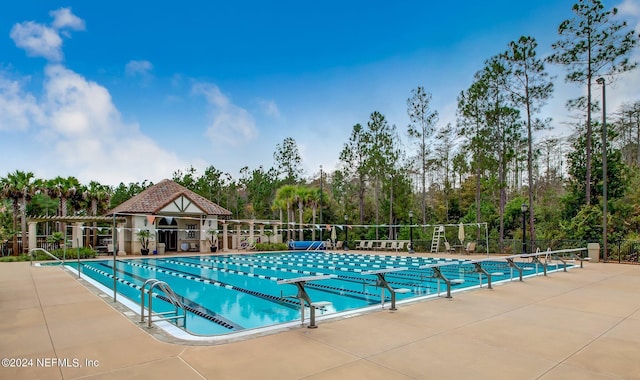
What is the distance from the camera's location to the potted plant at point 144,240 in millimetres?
23469

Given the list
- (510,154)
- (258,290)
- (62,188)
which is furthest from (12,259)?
(510,154)

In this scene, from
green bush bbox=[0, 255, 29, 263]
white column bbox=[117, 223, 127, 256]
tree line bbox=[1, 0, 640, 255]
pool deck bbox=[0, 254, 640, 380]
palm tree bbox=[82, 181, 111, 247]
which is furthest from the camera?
palm tree bbox=[82, 181, 111, 247]

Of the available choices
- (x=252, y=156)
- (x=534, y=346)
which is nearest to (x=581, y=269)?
(x=534, y=346)

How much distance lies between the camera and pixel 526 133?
73.4ft

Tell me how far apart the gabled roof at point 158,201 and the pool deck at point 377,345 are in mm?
18431

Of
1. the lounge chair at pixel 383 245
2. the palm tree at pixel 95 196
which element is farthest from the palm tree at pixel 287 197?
the palm tree at pixel 95 196

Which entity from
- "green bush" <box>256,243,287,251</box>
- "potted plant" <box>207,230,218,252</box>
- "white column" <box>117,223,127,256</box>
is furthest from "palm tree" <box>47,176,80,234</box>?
"green bush" <box>256,243,287,251</box>

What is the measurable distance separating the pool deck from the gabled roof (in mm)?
18431

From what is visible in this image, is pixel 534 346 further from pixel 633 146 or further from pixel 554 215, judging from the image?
pixel 633 146

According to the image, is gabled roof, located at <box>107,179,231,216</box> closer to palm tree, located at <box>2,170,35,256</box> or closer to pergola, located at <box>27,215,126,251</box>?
pergola, located at <box>27,215,126,251</box>

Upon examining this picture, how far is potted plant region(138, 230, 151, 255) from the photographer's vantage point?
77.0 ft

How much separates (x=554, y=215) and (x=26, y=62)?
2796 centimetres

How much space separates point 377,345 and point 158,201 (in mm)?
24921

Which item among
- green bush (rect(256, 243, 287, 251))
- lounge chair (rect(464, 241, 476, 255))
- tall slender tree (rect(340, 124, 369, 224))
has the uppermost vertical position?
tall slender tree (rect(340, 124, 369, 224))
